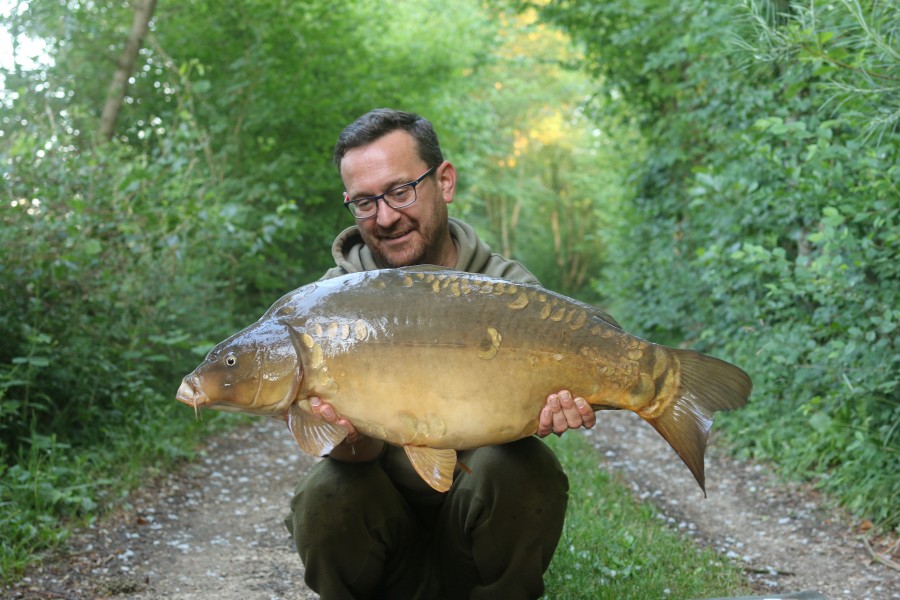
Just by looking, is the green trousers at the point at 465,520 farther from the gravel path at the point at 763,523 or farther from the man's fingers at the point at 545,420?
the gravel path at the point at 763,523

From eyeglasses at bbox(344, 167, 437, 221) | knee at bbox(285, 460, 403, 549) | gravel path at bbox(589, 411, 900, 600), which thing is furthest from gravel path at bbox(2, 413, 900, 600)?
eyeglasses at bbox(344, 167, 437, 221)

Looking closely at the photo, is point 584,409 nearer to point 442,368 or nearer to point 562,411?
point 562,411

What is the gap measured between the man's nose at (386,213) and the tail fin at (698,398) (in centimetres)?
105

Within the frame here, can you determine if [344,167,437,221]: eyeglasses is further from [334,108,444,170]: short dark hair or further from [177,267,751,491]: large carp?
[177,267,751,491]: large carp

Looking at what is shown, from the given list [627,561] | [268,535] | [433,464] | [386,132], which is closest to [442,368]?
[433,464]

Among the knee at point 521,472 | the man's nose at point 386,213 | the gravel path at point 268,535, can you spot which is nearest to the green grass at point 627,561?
the gravel path at point 268,535

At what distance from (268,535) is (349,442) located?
7.27 feet

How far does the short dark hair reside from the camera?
9.78ft

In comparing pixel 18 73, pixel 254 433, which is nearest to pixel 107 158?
pixel 18 73

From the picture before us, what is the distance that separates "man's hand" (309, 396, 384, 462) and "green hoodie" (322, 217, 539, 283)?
0.67 m

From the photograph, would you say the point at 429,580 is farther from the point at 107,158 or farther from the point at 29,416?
the point at 107,158

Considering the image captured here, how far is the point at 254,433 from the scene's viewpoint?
688cm

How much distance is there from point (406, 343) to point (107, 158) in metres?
4.29

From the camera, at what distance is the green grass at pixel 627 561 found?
3346mm
